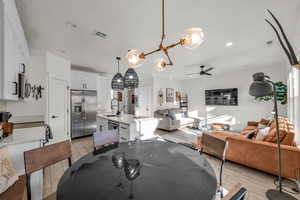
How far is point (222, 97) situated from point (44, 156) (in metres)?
6.44

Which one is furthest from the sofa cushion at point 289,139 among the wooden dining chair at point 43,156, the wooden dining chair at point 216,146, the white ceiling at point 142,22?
the wooden dining chair at point 43,156

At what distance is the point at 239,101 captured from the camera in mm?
5426

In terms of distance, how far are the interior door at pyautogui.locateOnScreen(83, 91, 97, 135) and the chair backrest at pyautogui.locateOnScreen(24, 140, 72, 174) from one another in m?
3.36

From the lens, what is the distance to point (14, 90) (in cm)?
170

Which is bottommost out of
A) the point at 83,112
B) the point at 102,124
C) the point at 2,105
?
the point at 102,124

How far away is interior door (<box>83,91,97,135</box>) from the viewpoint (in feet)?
14.7

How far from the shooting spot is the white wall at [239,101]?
186 inches

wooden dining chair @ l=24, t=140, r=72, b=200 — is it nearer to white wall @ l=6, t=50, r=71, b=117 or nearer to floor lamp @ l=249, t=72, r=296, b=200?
white wall @ l=6, t=50, r=71, b=117

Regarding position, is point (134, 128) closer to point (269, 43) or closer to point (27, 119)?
point (27, 119)

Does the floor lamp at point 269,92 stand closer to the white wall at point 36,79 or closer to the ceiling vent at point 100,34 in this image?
the ceiling vent at point 100,34

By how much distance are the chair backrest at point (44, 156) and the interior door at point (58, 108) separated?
2361 millimetres

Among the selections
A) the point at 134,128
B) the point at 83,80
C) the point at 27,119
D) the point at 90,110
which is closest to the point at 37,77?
the point at 27,119

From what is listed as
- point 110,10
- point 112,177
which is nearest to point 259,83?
point 112,177

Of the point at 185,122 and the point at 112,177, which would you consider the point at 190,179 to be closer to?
the point at 112,177
